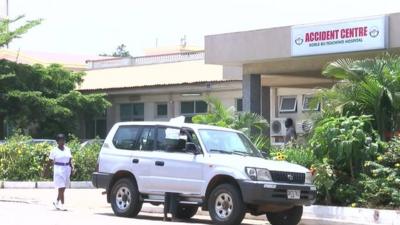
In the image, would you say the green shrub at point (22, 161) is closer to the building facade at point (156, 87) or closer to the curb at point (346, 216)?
the curb at point (346, 216)

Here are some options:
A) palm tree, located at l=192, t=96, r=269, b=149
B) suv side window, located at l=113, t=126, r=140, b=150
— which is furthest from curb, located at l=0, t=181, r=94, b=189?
suv side window, located at l=113, t=126, r=140, b=150

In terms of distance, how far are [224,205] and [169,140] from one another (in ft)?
6.62

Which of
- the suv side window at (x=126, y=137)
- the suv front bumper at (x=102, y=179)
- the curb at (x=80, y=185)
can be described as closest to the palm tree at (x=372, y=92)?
the suv side window at (x=126, y=137)

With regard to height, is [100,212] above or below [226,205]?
below

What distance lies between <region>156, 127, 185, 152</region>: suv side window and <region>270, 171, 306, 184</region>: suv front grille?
6.84 ft

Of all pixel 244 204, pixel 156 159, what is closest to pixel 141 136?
pixel 156 159

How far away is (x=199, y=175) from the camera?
14617mm

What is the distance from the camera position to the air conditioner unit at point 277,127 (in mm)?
34281

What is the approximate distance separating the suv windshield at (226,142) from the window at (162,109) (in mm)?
25042

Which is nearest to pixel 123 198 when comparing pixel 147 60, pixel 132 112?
pixel 132 112

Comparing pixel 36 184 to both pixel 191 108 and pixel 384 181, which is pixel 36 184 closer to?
pixel 384 181

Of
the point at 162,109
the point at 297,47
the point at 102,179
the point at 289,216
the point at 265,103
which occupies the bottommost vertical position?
the point at 289,216

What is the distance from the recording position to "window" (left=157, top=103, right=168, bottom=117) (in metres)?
40.9

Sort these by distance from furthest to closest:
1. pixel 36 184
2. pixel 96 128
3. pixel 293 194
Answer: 1. pixel 96 128
2. pixel 36 184
3. pixel 293 194
